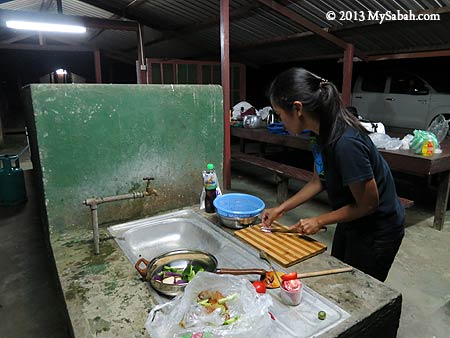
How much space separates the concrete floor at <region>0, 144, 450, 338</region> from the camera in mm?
1917

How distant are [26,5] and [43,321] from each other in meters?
8.36

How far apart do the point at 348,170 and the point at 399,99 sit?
602 cm

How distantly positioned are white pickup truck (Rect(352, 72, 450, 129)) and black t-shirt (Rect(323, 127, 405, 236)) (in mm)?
5327

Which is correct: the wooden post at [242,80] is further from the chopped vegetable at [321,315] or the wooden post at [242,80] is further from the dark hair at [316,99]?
the chopped vegetable at [321,315]

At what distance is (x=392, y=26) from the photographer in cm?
514

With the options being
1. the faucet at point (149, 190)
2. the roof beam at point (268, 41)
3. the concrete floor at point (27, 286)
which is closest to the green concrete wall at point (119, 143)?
the faucet at point (149, 190)

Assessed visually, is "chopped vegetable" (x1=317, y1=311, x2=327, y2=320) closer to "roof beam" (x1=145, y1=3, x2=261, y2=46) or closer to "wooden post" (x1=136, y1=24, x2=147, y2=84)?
"roof beam" (x1=145, y1=3, x2=261, y2=46)

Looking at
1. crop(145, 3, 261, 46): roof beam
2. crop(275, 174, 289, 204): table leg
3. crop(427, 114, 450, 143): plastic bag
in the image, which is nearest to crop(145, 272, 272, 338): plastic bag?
crop(275, 174, 289, 204): table leg

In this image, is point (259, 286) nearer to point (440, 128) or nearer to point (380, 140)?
point (380, 140)

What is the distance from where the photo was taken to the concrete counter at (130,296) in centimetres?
91

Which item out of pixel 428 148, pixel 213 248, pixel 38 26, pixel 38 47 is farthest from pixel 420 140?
pixel 38 47

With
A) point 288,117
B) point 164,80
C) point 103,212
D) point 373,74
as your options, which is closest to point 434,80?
point 373,74

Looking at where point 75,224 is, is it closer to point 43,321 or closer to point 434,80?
point 43,321

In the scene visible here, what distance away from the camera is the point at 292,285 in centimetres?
99
